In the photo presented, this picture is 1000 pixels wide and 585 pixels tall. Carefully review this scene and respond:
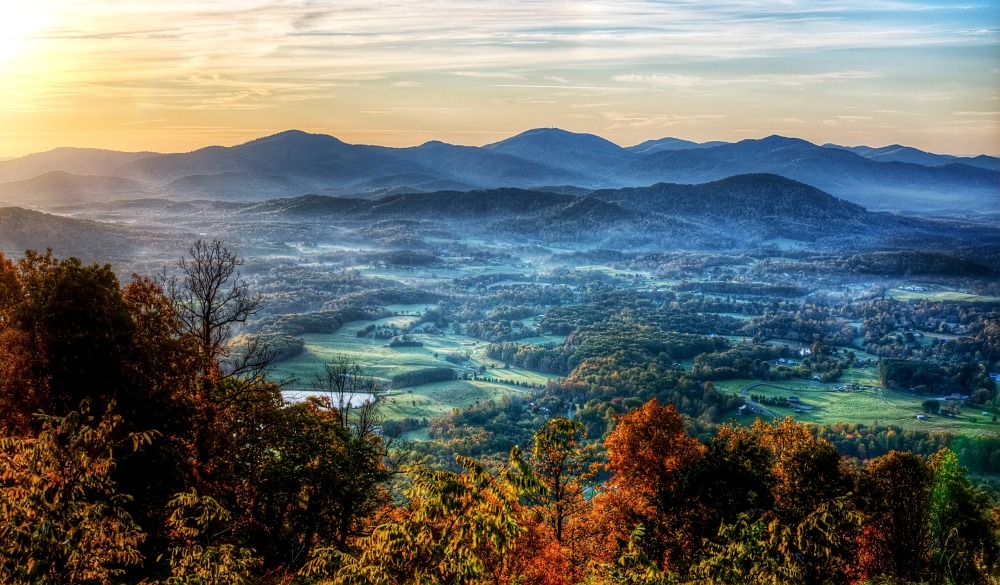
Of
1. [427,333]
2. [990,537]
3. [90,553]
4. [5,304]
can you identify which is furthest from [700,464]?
[427,333]

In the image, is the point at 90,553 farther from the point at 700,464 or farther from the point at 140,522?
the point at 700,464

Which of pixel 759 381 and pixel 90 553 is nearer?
pixel 90 553

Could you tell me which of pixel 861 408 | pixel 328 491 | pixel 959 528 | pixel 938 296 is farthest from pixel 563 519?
pixel 938 296

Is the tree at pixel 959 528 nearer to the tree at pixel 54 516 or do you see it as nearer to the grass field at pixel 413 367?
the tree at pixel 54 516

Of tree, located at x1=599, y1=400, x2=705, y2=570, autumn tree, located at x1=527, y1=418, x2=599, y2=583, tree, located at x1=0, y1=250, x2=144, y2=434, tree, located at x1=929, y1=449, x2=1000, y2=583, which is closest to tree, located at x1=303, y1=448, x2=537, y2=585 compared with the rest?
autumn tree, located at x1=527, y1=418, x2=599, y2=583

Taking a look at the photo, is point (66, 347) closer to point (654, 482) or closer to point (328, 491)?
point (328, 491)

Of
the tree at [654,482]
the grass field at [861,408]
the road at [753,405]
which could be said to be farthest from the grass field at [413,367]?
the tree at [654,482]
